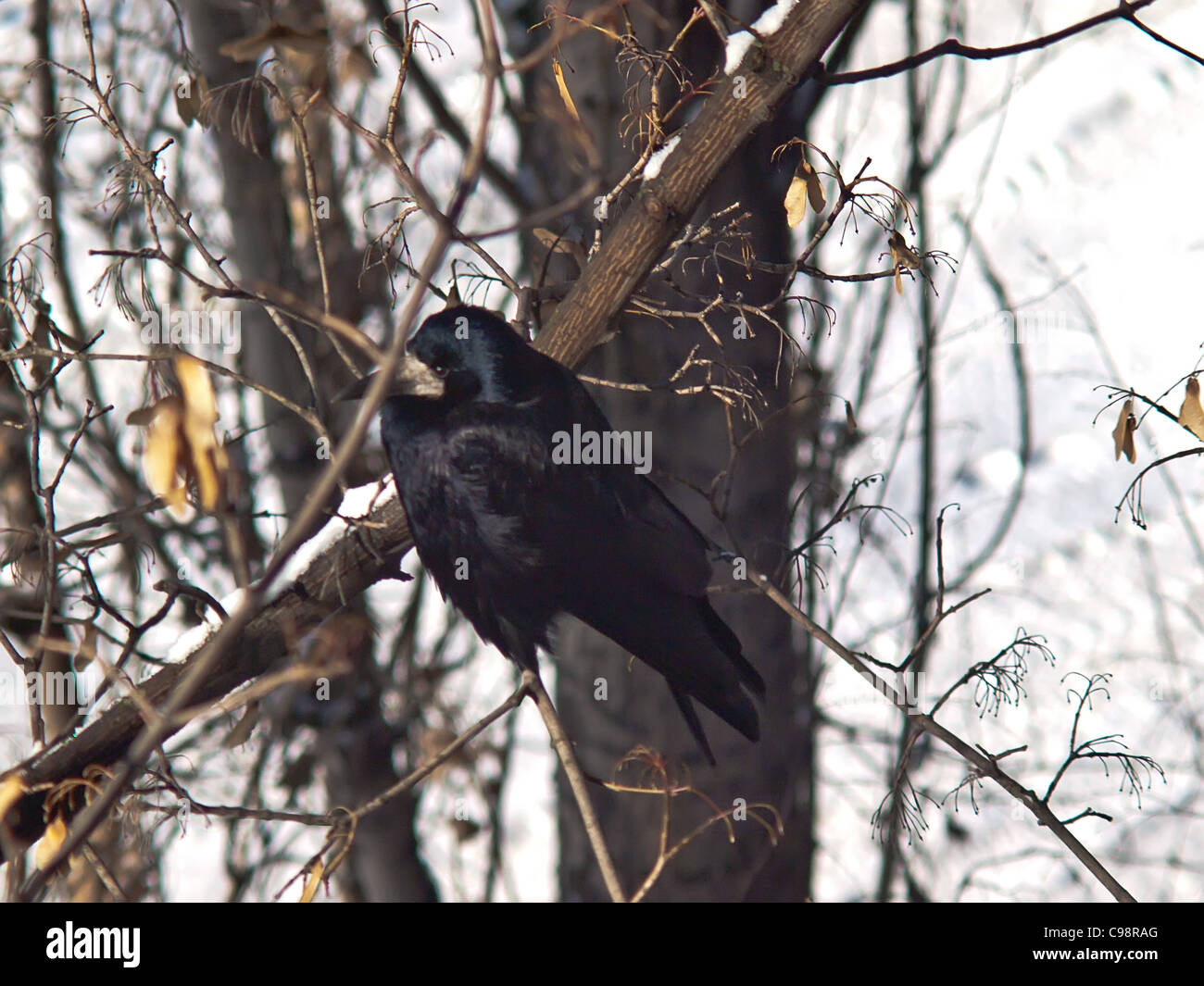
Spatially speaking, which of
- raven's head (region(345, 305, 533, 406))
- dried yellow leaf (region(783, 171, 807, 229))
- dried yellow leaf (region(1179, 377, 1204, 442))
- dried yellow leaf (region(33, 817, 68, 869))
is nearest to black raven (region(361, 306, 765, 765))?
raven's head (region(345, 305, 533, 406))

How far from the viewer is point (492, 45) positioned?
811 millimetres

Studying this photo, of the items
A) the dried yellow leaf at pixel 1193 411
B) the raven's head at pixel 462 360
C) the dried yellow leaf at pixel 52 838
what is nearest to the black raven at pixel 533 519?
the raven's head at pixel 462 360

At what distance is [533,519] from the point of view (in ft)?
5.05

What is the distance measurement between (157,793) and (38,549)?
1.68ft

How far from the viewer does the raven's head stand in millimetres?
1447

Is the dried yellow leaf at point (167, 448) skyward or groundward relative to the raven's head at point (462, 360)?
groundward

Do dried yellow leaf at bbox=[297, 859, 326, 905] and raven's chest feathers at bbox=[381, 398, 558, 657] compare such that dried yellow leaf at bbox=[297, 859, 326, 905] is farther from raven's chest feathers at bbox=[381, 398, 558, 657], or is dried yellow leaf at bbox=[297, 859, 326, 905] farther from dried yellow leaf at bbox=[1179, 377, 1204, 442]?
dried yellow leaf at bbox=[1179, 377, 1204, 442]

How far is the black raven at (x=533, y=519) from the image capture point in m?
1.47

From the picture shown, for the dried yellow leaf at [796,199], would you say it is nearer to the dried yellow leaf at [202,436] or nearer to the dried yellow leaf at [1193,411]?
the dried yellow leaf at [1193,411]

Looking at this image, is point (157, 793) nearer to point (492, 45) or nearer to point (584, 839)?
point (492, 45)

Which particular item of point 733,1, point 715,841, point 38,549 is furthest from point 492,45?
point 715,841

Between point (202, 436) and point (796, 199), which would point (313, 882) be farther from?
point (796, 199)

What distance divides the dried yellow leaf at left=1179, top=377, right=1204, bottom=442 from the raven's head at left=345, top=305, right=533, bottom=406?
0.81 meters
